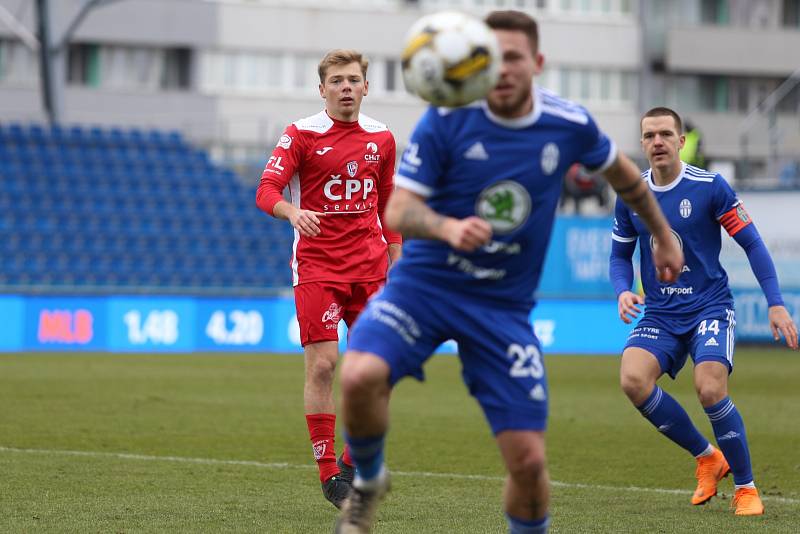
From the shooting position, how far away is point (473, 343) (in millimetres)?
5434

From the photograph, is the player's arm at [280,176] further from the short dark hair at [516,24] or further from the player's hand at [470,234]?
the player's hand at [470,234]

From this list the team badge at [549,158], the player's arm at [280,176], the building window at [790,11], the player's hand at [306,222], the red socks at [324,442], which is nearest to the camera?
the team badge at [549,158]

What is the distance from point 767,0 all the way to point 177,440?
1882 inches

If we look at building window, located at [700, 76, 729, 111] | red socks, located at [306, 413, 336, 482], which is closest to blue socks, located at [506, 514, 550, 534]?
red socks, located at [306, 413, 336, 482]

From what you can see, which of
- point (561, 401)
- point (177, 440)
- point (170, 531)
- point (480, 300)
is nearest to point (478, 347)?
point (480, 300)

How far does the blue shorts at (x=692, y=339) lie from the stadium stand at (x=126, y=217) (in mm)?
21001

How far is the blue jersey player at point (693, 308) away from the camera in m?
8.20

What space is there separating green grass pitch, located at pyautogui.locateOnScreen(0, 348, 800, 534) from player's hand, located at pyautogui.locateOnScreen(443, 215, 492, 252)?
258 cm

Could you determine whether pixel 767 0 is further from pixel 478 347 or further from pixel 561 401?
pixel 478 347

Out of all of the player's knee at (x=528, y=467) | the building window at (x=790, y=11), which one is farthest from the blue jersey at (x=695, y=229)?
the building window at (x=790, y=11)

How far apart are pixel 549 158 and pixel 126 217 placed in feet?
84.7

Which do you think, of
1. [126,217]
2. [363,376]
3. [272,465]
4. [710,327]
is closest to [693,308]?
[710,327]

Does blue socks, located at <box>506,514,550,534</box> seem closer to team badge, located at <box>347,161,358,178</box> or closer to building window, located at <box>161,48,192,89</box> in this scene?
team badge, located at <box>347,161,358,178</box>

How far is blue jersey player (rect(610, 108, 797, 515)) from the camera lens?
26.9 feet
